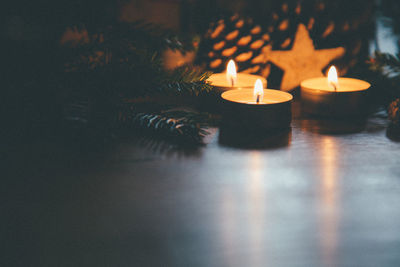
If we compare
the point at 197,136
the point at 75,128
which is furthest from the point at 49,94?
the point at 197,136

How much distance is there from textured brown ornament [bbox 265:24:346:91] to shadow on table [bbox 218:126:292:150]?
23cm

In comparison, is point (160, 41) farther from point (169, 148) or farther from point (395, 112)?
point (395, 112)

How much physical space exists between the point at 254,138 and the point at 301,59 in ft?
0.98

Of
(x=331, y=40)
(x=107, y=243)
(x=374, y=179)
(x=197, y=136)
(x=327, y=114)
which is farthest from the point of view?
(x=331, y=40)

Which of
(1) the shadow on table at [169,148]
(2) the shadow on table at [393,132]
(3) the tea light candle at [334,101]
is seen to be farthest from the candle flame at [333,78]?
(1) the shadow on table at [169,148]

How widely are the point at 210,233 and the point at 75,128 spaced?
31 cm

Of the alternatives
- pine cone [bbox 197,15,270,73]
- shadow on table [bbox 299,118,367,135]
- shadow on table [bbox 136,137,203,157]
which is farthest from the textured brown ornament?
shadow on table [bbox 136,137,203,157]

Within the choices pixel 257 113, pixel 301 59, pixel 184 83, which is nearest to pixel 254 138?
pixel 257 113

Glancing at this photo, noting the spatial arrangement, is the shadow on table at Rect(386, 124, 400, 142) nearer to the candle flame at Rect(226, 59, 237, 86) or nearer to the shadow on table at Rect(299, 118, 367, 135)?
the shadow on table at Rect(299, 118, 367, 135)

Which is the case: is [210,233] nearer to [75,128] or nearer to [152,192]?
[152,192]

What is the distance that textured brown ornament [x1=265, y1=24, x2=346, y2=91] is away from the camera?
916 mm

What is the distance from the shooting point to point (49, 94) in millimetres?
679

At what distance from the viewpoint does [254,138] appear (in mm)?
678

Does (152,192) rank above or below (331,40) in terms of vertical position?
below
